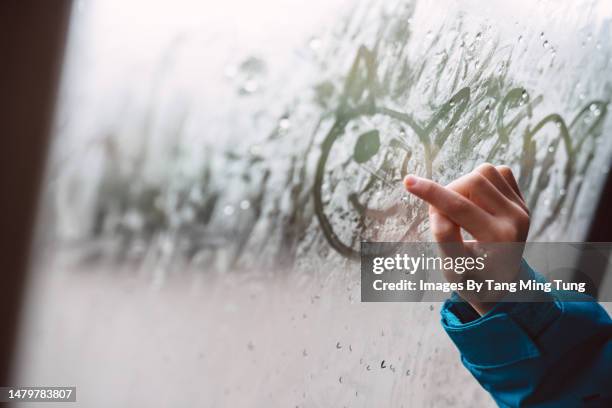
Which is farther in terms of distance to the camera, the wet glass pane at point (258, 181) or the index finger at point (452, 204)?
the index finger at point (452, 204)

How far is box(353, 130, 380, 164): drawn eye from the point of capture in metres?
0.74

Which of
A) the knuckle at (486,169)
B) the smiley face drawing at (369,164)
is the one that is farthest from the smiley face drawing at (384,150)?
the knuckle at (486,169)

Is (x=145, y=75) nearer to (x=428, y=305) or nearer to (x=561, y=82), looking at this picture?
(x=428, y=305)

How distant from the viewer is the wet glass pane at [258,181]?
54 cm

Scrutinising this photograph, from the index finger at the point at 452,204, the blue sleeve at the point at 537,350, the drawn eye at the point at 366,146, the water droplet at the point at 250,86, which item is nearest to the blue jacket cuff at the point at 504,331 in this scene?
the blue sleeve at the point at 537,350

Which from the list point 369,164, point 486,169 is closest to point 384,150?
point 369,164

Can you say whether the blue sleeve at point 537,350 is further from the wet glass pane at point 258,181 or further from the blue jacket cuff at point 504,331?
the wet glass pane at point 258,181

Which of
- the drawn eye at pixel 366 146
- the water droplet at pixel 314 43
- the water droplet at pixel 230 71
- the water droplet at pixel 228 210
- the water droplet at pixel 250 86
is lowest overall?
the water droplet at pixel 228 210

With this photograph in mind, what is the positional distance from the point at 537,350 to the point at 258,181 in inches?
15.8

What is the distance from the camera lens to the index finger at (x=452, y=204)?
0.65 m

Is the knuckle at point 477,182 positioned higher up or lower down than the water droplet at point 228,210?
higher up

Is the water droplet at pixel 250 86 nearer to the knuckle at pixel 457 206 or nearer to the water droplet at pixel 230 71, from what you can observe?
the water droplet at pixel 230 71

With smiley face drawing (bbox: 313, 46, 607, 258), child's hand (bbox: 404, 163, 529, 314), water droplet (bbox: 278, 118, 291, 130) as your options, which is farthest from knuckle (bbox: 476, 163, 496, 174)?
water droplet (bbox: 278, 118, 291, 130)

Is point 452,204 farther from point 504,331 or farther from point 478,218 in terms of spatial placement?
point 504,331
